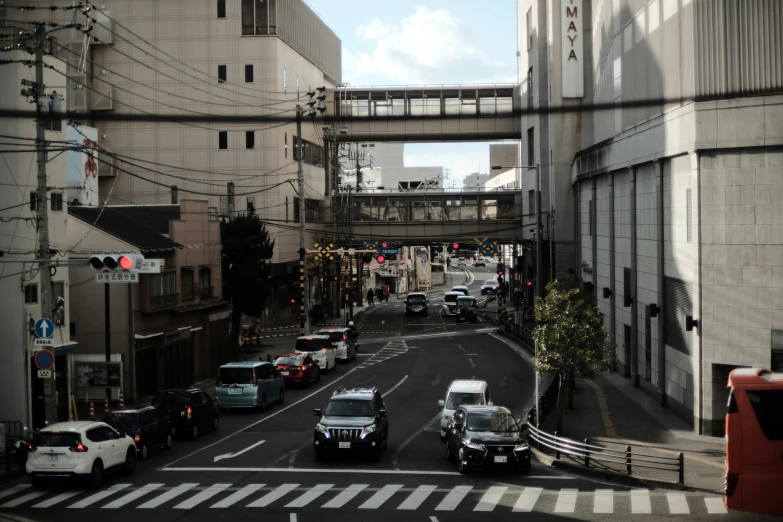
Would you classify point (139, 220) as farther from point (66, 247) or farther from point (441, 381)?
point (441, 381)

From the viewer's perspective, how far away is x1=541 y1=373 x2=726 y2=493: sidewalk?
2367 centimetres

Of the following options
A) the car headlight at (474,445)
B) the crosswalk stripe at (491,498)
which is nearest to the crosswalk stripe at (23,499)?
the crosswalk stripe at (491,498)

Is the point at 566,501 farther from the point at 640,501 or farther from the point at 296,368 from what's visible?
the point at 296,368

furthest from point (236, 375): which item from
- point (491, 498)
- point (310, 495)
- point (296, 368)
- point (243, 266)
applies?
point (243, 266)

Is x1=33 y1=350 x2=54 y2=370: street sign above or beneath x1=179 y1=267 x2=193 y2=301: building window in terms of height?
beneath

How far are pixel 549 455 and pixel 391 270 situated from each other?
115121 millimetres

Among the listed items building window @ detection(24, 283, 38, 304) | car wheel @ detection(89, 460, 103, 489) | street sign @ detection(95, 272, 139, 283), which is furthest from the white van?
building window @ detection(24, 283, 38, 304)

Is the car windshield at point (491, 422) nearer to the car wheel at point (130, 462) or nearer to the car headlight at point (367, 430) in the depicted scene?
the car headlight at point (367, 430)

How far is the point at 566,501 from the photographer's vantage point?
21.2 m

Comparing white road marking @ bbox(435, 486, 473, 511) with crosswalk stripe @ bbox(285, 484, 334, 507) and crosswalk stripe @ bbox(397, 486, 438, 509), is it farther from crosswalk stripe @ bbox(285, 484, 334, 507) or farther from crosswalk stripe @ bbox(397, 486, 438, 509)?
crosswalk stripe @ bbox(285, 484, 334, 507)

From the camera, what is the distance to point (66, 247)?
37219mm

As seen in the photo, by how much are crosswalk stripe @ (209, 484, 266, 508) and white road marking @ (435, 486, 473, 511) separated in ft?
15.1

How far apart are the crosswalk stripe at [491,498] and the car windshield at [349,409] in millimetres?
5465

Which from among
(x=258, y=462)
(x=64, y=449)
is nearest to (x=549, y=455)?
(x=258, y=462)
